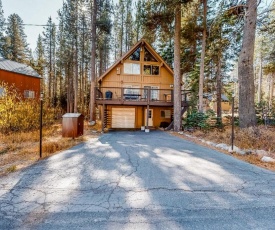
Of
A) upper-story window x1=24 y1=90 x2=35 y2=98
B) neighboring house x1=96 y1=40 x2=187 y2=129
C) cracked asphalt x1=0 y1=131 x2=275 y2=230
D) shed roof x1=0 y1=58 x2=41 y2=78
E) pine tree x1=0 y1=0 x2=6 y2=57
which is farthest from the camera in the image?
pine tree x1=0 y1=0 x2=6 y2=57

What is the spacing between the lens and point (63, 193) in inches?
133

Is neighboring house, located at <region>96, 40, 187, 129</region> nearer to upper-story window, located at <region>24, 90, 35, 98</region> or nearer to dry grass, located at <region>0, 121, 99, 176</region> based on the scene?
dry grass, located at <region>0, 121, 99, 176</region>

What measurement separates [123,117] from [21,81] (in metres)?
13.3

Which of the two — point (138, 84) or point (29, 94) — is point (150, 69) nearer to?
point (138, 84)

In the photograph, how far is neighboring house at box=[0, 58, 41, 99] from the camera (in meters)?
18.8

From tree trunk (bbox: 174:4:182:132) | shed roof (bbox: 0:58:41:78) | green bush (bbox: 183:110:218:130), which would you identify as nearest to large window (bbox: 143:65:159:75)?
tree trunk (bbox: 174:4:182:132)

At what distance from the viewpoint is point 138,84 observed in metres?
16.3

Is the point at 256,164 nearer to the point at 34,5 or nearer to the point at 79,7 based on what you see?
the point at 34,5

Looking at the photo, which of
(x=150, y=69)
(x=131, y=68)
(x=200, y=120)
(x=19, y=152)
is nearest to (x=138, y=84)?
(x=131, y=68)

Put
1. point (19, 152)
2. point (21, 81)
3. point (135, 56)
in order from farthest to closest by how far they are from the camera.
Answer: point (21, 81) < point (135, 56) < point (19, 152)

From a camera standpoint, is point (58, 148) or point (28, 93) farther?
point (28, 93)

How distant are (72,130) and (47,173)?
530 cm

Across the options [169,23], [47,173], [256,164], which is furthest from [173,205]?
[169,23]

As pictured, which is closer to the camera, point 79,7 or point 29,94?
point 79,7
